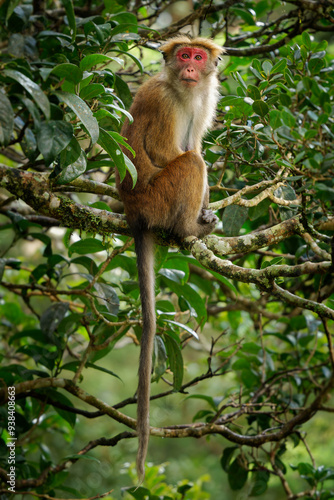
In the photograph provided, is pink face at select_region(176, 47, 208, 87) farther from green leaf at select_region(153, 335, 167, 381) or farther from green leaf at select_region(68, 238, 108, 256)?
green leaf at select_region(153, 335, 167, 381)

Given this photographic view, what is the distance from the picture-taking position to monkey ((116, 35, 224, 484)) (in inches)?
142

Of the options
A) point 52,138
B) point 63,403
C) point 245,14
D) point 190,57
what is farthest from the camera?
point 245,14

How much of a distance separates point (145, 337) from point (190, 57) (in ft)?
8.25

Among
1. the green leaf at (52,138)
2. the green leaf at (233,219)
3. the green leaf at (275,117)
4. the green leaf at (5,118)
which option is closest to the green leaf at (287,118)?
the green leaf at (275,117)

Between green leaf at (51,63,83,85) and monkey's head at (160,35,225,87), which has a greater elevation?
monkey's head at (160,35,225,87)

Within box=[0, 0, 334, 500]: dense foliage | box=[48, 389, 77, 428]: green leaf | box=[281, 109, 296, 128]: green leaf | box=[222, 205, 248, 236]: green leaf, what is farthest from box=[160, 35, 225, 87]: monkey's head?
box=[48, 389, 77, 428]: green leaf

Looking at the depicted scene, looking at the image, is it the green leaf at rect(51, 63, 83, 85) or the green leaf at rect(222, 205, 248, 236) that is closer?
the green leaf at rect(51, 63, 83, 85)

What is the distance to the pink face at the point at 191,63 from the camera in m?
4.24

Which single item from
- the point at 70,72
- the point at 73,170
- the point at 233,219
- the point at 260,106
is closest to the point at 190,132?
the point at 233,219

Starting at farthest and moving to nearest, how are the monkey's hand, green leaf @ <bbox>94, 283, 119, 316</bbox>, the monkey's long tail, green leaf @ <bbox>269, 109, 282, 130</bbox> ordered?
1. the monkey's hand
2. green leaf @ <bbox>94, 283, 119, 316</bbox>
3. the monkey's long tail
4. green leaf @ <bbox>269, 109, 282, 130</bbox>

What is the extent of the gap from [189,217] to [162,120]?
81cm

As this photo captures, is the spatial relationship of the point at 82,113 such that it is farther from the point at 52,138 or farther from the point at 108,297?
the point at 108,297

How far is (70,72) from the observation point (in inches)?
98.8

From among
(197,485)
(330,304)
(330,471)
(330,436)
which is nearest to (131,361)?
(330,436)
